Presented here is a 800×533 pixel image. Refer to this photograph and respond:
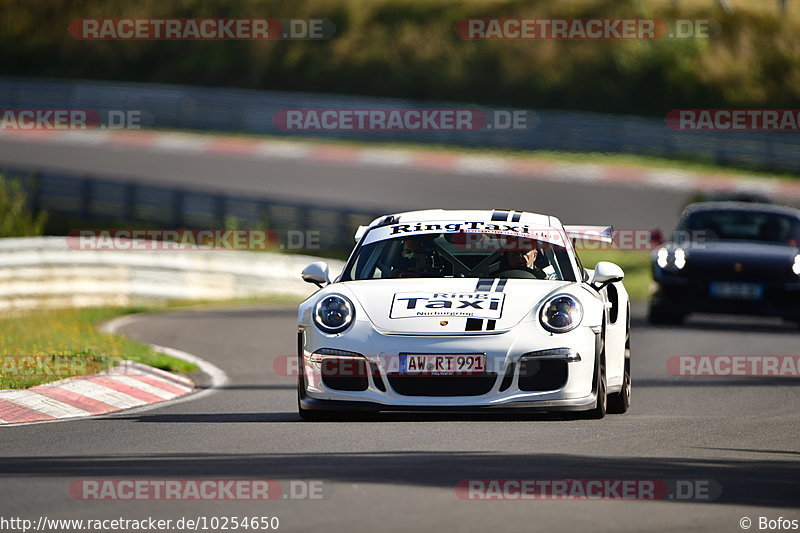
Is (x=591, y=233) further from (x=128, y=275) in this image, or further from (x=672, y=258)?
(x=128, y=275)

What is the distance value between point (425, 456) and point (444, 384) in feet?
3.62

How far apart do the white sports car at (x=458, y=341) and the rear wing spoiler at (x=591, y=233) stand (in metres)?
0.58

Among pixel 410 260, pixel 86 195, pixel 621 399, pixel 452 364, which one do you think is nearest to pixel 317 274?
pixel 410 260

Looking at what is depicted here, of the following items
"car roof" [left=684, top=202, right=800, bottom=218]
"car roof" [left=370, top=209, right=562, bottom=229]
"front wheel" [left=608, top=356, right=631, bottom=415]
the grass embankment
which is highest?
the grass embankment

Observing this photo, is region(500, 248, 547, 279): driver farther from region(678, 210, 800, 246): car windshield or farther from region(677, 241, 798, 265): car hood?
region(678, 210, 800, 246): car windshield

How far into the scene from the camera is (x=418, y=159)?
125ft

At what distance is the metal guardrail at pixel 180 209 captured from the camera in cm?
2711

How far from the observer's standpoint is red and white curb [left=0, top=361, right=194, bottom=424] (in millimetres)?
10617

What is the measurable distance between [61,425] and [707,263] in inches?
392

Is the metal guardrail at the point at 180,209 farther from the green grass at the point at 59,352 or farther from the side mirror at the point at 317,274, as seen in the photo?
the side mirror at the point at 317,274

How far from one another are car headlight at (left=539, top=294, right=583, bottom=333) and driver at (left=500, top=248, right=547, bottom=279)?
745 mm

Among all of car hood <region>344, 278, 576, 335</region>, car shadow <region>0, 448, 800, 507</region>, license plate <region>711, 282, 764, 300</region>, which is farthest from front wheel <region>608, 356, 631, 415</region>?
license plate <region>711, 282, 764, 300</region>

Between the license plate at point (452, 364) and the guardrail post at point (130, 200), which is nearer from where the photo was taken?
the license plate at point (452, 364)

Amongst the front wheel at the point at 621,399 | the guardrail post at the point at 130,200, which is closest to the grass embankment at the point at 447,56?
the guardrail post at the point at 130,200
